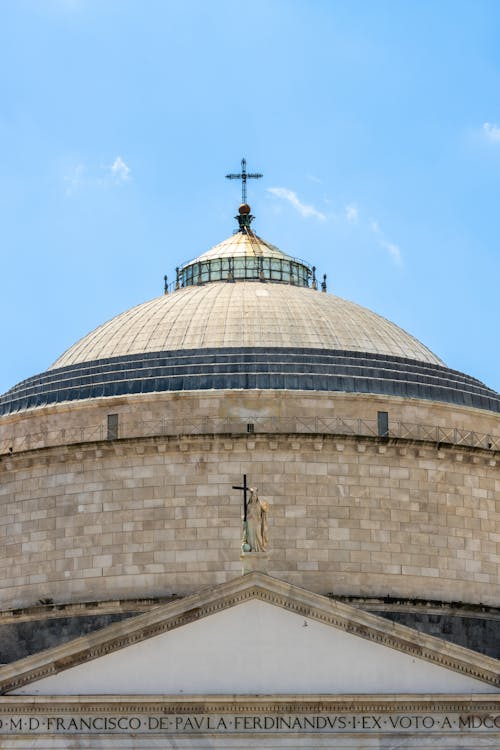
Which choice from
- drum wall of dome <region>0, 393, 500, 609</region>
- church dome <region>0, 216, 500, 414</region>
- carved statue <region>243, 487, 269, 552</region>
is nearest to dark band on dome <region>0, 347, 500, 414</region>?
church dome <region>0, 216, 500, 414</region>

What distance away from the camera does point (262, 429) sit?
7525 cm

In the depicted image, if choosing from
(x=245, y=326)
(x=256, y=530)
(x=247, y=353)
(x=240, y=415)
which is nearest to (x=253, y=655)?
(x=256, y=530)

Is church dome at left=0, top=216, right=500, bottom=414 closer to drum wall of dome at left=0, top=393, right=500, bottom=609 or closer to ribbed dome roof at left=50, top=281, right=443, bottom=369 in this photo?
ribbed dome roof at left=50, top=281, right=443, bottom=369

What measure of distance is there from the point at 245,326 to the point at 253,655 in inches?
794

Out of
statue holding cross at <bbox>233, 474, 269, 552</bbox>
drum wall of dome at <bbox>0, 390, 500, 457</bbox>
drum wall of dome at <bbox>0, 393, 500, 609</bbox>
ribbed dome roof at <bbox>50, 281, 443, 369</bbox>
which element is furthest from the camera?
ribbed dome roof at <bbox>50, 281, 443, 369</bbox>

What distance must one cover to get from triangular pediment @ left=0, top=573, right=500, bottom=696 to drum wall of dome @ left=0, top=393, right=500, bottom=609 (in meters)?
9.63

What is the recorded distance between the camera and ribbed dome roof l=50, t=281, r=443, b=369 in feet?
262

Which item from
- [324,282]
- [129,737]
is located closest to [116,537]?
[129,737]

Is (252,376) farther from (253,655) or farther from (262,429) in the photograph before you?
(253,655)

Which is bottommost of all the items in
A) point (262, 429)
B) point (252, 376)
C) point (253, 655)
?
point (253, 655)

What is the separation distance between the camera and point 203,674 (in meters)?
62.2

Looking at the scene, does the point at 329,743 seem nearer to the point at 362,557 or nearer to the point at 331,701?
the point at 331,701

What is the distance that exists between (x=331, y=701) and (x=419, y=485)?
1445 centimetres

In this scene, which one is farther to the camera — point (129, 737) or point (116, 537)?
point (116, 537)
